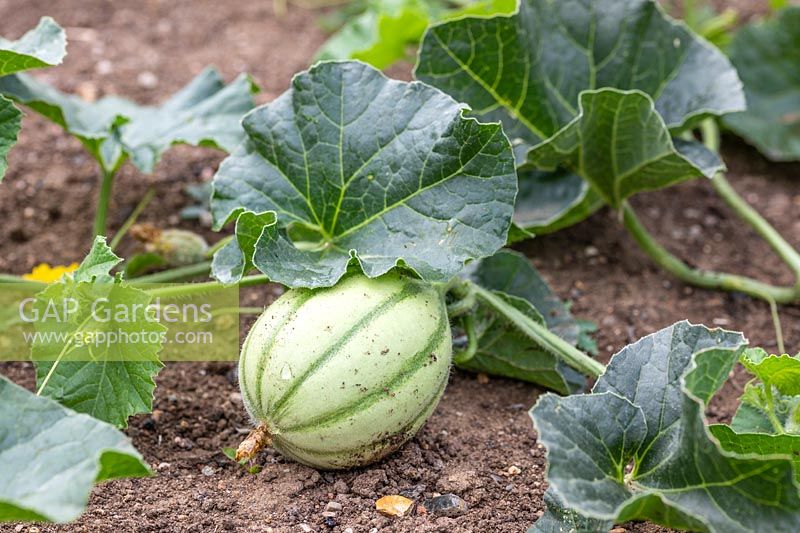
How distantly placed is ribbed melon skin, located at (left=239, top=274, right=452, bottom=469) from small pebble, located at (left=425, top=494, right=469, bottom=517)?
146mm

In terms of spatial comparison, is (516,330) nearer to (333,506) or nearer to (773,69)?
(333,506)

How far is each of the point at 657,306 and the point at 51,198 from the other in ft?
6.67

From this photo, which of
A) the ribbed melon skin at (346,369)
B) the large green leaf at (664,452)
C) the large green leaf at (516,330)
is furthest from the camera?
the large green leaf at (516,330)

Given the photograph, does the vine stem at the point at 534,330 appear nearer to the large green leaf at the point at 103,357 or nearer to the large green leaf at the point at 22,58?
the large green leaf at the point at 103,357

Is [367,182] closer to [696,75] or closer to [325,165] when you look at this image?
[325,165]

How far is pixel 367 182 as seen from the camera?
2.20 metres

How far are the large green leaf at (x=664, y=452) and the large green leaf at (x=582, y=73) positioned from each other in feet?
2.89

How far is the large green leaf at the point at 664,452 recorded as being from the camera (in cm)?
163

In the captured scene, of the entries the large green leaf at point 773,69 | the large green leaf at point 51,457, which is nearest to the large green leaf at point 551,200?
the large green leaf at point 773,69

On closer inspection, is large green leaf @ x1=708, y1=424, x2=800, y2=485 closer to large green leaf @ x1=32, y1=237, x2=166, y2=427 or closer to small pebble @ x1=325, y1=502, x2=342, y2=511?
small pebble @ x1=325, y1=502, x2=342, y2=511

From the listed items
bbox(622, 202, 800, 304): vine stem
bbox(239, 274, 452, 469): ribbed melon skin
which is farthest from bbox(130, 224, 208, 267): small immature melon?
bbox(622, 202, 800, 304): vine stem

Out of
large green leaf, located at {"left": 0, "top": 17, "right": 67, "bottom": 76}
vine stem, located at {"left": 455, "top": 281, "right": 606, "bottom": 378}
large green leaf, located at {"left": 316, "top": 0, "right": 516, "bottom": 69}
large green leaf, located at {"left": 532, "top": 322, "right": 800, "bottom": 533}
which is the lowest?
vine stem, located at {"left": 455, "top": 281, "right": 606, "bottom": 378}

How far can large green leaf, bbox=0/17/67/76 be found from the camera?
2.20 metres

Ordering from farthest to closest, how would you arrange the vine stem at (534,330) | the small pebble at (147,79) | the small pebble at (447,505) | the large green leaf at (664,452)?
1. the small pebble at (147,79)
2. the vine stem at (534,330)
3. the small pebble at (447,505)
4. the large green leaf at (664,452)
